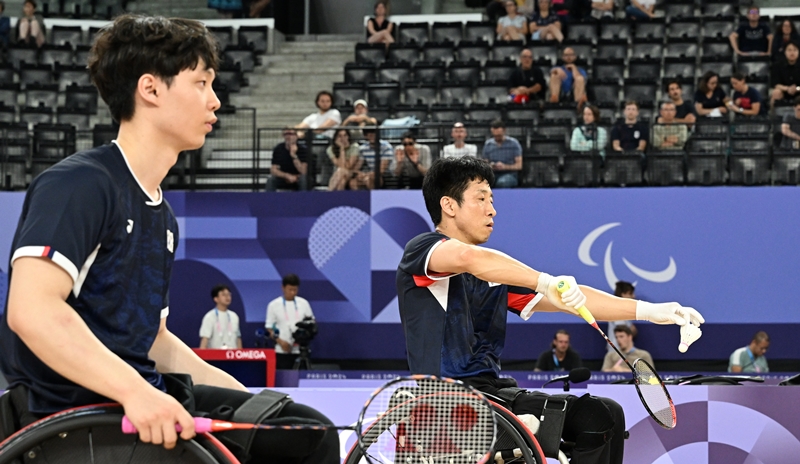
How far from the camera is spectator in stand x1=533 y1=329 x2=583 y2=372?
35.7 feet

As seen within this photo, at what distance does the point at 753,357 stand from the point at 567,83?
490cm

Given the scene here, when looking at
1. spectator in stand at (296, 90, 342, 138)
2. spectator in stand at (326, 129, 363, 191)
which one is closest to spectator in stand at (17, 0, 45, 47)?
spectator in stand at (296, 90, 342, 138)

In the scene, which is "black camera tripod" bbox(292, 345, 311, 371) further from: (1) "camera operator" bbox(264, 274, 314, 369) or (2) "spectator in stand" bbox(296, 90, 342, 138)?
(2) "spectator in stand" bbox(296, 90, 342, 138)

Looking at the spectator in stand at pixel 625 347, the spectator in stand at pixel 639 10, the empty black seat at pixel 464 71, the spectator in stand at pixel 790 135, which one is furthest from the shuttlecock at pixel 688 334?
the spectator in stand at pixel 639 10

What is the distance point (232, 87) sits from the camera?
16.5m

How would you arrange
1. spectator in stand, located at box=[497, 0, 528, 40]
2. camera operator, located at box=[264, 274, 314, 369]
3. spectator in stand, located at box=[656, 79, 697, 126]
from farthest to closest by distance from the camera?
spectator in stand, located at box=[497, 0, 528, 40] < spectator in stand, located at box=[656, 79, 697, 126] < camera operator, located at box=[264, 274, 314, 369]

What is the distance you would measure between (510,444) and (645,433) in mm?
2500

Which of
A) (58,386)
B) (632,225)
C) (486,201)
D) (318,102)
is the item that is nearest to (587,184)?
(632,225)

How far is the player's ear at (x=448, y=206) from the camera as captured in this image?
425cm

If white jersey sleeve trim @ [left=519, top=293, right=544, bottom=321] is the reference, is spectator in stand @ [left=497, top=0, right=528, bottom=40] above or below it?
above

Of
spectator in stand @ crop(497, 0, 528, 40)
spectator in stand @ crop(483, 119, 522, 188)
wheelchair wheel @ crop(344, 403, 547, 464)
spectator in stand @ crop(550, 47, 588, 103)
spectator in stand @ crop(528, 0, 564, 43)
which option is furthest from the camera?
spectator in stand @ crop(497, 0, 528, 40)

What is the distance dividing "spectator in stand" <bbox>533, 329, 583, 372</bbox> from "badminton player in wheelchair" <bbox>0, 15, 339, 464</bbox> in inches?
334

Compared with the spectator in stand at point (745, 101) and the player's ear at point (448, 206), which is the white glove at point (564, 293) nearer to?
the player's ear at point (448, 206)

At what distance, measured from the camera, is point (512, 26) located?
638 inches
